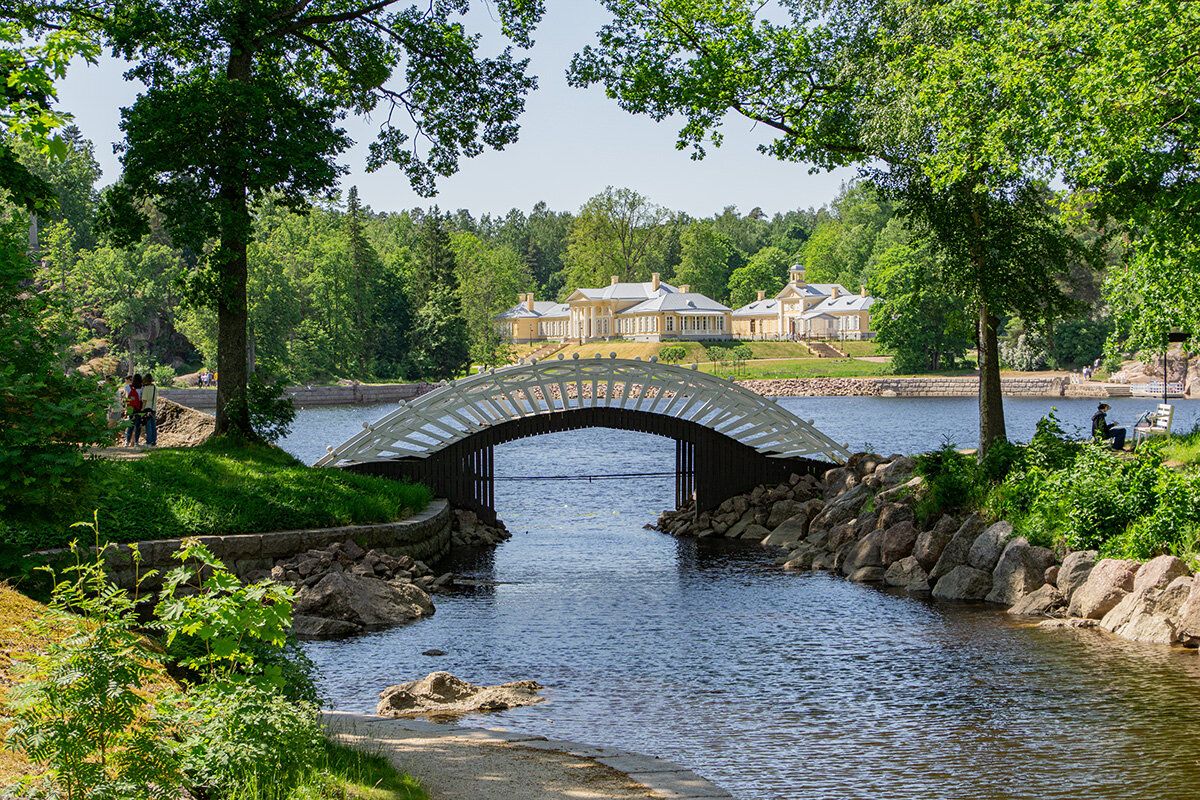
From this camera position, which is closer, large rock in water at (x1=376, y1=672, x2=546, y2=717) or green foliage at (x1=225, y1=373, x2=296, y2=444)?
large rock in water at (x1=376, y1=672, x2=546, y2=717)

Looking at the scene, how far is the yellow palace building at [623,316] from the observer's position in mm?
105625

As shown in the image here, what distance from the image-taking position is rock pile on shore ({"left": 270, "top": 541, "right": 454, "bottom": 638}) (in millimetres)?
14883

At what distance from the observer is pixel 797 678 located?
12.8 m

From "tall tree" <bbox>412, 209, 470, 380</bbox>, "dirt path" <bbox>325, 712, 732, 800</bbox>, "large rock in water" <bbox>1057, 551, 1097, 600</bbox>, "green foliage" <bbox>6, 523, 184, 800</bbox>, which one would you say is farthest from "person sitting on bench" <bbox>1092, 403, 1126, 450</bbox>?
"tall tree" <bbox>412, 209, 470, 380</bbox>

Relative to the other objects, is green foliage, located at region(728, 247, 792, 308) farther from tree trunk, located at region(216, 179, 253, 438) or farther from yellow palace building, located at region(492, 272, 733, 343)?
tree trunk, located at region(216, 179, 253, 438)

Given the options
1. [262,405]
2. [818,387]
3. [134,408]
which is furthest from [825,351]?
[262,405]

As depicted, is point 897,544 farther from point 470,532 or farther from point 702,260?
point 702,260

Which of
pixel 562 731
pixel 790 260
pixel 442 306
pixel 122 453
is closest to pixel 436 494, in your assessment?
pixel 122 453

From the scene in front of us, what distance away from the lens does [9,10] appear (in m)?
16.2

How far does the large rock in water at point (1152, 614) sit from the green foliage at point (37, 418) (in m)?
12.5

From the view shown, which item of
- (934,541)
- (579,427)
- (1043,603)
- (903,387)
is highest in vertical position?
(903,387)

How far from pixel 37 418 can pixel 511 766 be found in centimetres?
437

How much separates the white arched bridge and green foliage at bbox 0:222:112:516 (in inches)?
560

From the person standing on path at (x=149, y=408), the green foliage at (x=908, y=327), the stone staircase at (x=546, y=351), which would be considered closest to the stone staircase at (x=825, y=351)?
the green foliage at (x=908, y=327)
